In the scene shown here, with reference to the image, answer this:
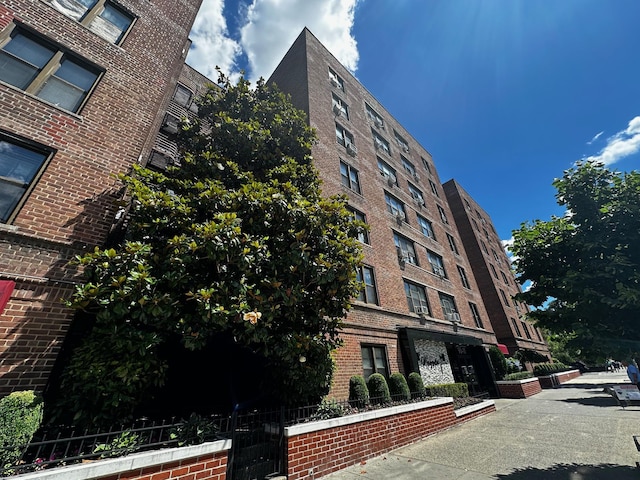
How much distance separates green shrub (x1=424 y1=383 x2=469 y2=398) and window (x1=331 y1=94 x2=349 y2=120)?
16743 mm

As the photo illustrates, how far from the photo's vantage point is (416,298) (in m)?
16.4

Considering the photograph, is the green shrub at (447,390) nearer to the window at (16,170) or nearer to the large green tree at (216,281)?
the large green tree at (216,281)

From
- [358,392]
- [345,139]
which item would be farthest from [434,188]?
[358,392]

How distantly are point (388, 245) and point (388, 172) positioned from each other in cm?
767

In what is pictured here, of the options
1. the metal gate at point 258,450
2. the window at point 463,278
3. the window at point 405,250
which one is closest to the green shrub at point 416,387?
the metal gate at point 258,450

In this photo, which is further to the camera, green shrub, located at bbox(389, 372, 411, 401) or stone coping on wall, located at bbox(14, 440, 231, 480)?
green shrub, located at bbox(389, 372, 411, 401)

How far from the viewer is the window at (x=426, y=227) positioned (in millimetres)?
21297

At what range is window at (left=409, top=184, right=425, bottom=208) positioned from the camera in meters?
22.5

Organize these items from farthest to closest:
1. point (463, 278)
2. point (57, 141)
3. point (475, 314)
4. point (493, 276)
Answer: point (493, 276)
point (463, 278)
point (475, 314)
point (57, 141)

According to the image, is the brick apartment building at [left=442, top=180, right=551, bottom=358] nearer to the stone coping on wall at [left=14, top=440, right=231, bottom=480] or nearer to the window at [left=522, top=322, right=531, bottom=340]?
the window at [left=522, top=322, right=531, bottom=340]

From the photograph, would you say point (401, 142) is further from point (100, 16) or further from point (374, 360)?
point (100, 16)

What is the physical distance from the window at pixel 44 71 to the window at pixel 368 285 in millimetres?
11461

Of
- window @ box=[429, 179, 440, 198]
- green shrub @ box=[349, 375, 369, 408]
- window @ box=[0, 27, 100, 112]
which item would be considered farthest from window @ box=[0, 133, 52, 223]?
window @ box=[429, 179, 440, 198]

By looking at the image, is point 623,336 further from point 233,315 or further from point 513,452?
point 233,315
